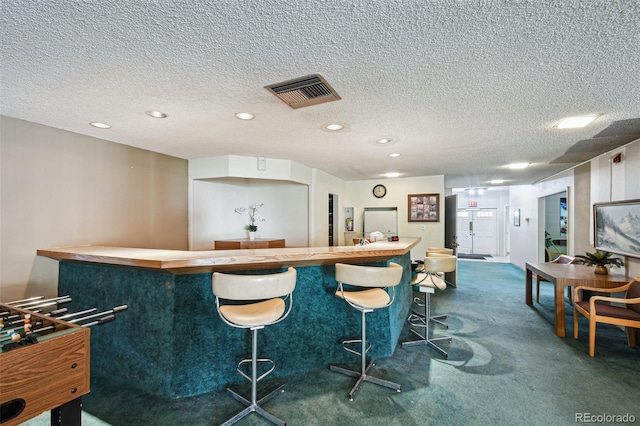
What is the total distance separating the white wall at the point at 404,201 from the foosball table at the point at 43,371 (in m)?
5.87

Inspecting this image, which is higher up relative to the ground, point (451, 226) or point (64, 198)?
point (64, 198)

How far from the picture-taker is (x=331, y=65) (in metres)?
1.71

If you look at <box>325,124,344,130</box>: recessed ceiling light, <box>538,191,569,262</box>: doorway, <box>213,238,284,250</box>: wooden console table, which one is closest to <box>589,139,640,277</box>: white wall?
<box>325,124,344,130</box>: recessed ceiling light

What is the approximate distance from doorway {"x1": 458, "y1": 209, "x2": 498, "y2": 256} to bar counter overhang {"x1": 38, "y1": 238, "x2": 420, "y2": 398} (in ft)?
30.9

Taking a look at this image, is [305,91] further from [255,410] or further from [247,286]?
[255,410]

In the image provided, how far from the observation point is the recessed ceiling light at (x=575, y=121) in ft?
8.30

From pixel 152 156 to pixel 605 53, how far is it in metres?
4.53

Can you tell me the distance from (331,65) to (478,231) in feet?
35.5

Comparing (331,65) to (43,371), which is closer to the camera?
(43,371)

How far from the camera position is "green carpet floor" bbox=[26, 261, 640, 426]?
1.94 metres

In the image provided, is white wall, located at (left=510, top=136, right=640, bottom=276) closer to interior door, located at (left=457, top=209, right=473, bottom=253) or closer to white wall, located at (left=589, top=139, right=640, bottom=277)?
white wall, located at (left=589, top=139, right=640, bottom=277)

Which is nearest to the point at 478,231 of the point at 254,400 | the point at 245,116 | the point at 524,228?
the point at 524,228

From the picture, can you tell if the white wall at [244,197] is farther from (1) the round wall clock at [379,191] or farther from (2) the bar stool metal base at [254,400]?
(2) the bar stool metal base at [254,400]

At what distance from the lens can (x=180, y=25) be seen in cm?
136
